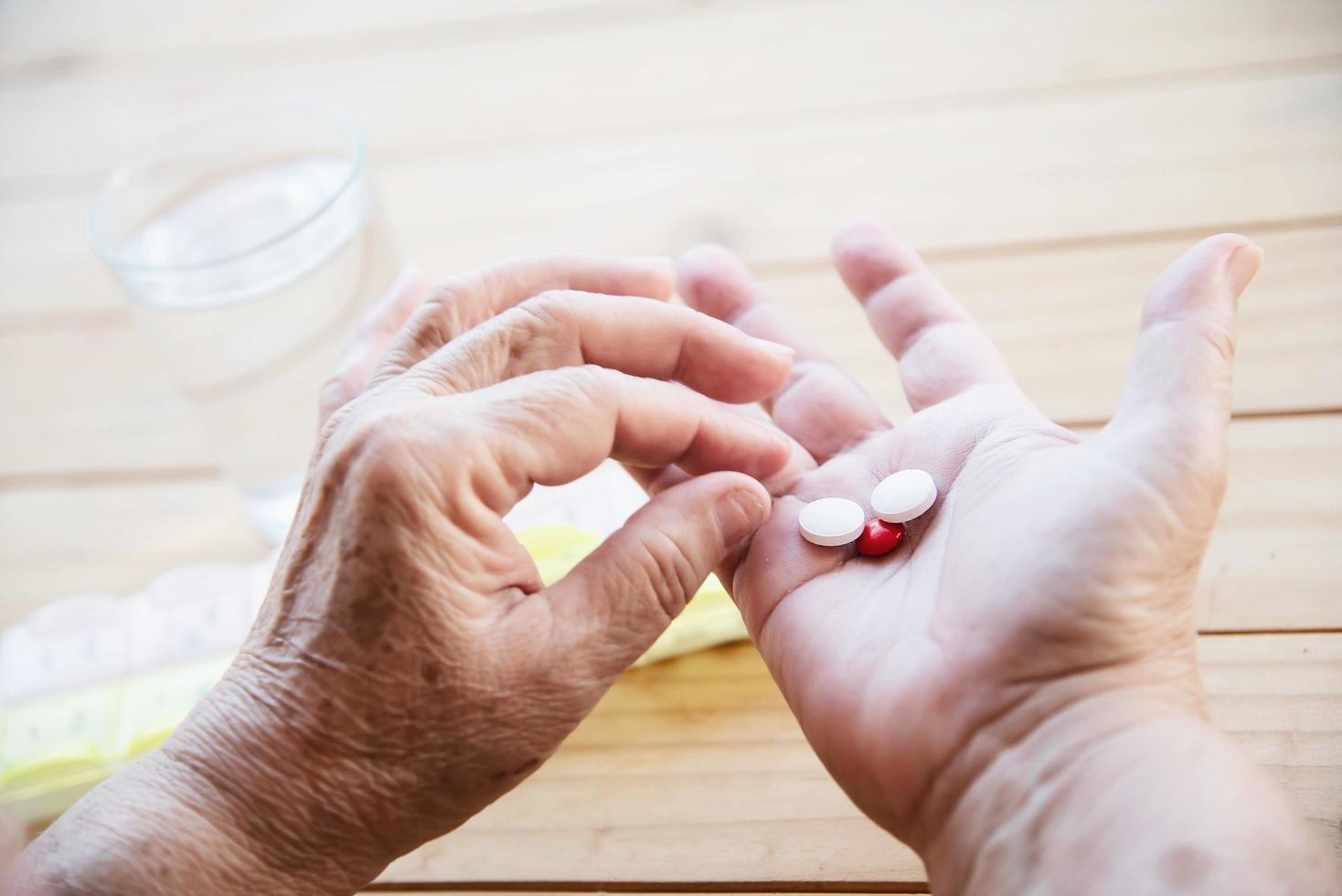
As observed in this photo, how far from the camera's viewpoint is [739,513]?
0.70 m

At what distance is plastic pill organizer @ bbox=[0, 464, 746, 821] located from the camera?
84 centimetres

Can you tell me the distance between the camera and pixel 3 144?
1.52 metres

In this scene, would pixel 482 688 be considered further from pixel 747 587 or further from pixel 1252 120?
pixel 1252 120

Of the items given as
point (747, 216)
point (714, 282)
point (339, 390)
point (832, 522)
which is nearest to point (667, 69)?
point (747, 216)

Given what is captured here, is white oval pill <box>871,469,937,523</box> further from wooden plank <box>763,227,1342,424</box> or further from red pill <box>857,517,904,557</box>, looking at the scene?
wooden plank <box>763,227,1342,424</box>

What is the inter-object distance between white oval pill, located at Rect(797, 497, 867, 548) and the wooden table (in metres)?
0.17

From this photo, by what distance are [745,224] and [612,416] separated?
0.62 metres

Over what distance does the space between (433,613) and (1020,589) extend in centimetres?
31

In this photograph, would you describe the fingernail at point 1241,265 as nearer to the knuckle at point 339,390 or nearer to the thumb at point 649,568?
the thumb at point 649,568

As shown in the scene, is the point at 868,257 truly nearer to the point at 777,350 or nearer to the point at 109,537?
the point at 777,350

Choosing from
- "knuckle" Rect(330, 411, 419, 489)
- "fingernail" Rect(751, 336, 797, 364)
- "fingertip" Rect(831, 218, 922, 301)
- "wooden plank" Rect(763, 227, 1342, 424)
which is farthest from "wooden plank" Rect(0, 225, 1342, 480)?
"knuckle" Rect(330, 411, 419, 489)

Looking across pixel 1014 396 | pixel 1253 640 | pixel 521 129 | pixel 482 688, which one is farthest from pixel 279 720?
pixel 521 129

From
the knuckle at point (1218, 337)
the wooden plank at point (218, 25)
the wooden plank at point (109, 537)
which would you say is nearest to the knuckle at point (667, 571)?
the knuckle at point (1218, 337)

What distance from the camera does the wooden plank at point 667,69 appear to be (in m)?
1.30
